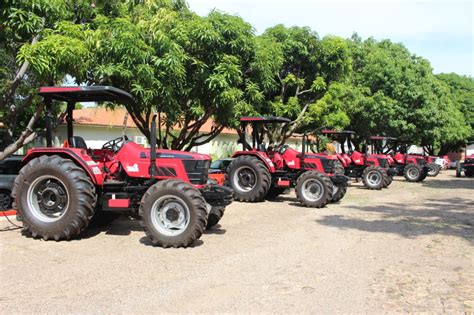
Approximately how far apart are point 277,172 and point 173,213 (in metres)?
6.67

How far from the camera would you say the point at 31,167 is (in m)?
7.54

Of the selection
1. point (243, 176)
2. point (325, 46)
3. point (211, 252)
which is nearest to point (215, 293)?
point (211, 252)

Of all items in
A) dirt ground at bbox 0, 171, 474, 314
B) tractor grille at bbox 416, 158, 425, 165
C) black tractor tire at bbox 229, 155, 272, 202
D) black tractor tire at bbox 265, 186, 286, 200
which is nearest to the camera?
dirt ground at bbox 0, 171, 474, 314

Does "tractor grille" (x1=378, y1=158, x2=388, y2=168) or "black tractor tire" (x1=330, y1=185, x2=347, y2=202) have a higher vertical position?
"tractor grille" (x1=378, y1=158, x2=388, y2=168)

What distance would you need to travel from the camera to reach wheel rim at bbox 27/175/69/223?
754 cm

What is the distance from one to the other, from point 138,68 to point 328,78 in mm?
10489

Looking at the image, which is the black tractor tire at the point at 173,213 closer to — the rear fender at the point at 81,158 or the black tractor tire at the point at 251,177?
the rear fender at the point at 81,158

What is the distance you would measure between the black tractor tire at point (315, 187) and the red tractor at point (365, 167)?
631 cm

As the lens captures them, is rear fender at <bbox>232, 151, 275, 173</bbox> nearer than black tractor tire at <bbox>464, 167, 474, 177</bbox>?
Yes

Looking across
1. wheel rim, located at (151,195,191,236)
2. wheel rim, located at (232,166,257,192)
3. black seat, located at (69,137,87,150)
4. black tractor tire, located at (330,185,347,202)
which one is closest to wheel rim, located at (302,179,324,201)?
black tractor tire, located at (330,185,347,202)

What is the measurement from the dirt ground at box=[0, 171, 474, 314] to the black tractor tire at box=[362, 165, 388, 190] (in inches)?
353

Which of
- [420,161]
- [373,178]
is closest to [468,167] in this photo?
[420,161]

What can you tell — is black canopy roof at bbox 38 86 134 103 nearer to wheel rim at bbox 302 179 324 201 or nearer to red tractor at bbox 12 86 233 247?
red tractor at bbox 12 86 233 247

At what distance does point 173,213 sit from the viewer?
282 inches
